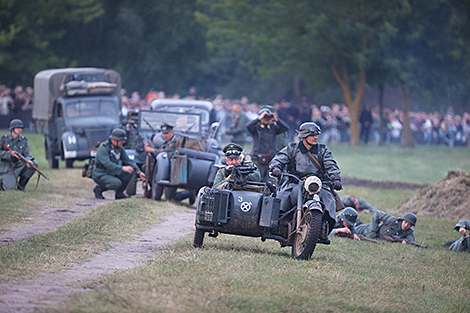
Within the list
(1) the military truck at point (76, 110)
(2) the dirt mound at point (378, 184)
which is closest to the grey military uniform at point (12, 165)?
(1) the military truck at point (76, 110)

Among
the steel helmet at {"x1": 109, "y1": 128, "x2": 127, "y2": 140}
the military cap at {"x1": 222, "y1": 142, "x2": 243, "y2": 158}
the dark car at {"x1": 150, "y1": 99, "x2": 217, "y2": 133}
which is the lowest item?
the steel helmet at {"x1": 109, "y1": 128, "x2": 127, "y2": 140}

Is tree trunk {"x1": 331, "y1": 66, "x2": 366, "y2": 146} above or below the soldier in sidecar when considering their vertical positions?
above

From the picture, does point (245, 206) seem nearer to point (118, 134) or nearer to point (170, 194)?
point (118, 134)

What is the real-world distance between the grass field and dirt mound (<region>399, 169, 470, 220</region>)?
1.95m

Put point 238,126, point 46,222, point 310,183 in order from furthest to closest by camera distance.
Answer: point 238,126 < point 46,222 < point 310,183

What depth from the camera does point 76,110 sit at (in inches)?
872

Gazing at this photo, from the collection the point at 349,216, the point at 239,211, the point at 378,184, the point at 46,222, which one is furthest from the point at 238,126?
the point at 239,211

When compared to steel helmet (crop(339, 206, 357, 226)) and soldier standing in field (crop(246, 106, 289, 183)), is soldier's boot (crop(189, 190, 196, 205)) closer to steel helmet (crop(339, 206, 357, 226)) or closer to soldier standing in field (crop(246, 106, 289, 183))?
soldier standing in field (crop(246, 106, 289, 183))

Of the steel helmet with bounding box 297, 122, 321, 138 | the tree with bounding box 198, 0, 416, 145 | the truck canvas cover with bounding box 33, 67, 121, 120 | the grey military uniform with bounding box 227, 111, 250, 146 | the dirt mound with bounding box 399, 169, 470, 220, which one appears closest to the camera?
the steel helmet with bounding box 297, 122, 321, 138

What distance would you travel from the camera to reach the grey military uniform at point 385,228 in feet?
43.4

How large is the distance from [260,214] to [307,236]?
2.29 ft

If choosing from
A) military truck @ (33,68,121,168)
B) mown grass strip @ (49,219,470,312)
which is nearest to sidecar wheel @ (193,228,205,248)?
mown grass strip @ (49,219,470,312)

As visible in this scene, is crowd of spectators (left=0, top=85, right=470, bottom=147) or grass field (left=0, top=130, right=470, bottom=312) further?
crowd of spectators (left=0, top=85, right=470, bottom=147)

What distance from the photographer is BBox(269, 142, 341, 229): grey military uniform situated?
9273 mm
